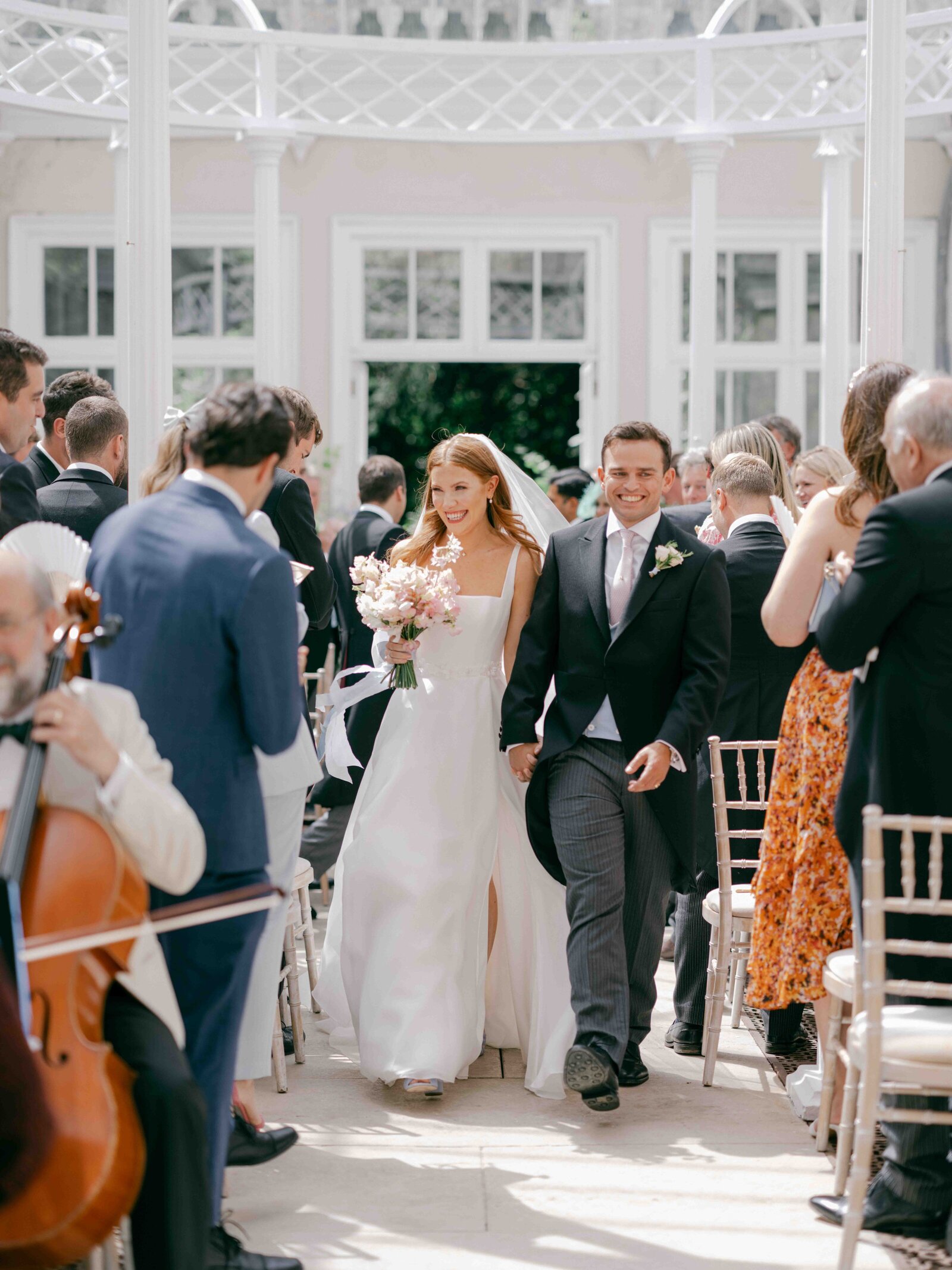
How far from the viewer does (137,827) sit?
2498 millimetres

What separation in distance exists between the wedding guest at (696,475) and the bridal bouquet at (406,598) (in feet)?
9.01

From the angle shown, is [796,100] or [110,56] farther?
[796,100]

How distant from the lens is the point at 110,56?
29.9ft

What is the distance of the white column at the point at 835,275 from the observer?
9.25 m

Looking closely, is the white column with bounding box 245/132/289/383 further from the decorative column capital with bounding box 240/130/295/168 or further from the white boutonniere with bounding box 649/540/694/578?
the white boutonniere with bounding box 649/540/694/578

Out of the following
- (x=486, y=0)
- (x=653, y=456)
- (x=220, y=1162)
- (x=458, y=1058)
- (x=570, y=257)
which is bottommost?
(x=458, y=1058)

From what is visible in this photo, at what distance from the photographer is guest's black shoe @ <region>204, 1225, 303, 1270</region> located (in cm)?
298

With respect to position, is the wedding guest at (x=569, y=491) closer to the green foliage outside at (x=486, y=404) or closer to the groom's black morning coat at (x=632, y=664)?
the groom's black morning coat at (x=632, y=664)

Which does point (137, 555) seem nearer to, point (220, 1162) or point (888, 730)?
point (220, 1162)

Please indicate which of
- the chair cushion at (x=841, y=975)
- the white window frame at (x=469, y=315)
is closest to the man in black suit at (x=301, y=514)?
the chair cushion at (x=841, y=975)

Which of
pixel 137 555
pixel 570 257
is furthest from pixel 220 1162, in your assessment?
pixel 570 257

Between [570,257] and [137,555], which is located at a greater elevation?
[570,257]

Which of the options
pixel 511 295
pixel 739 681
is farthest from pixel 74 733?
pixel 511 295

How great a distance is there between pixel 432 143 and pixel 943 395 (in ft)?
28.9
